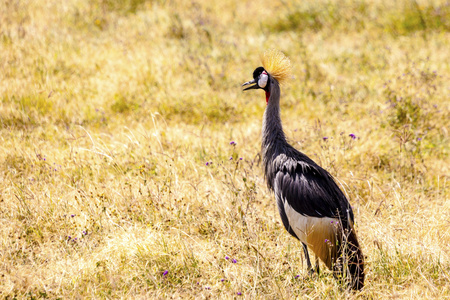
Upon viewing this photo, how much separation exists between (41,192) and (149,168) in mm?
1123

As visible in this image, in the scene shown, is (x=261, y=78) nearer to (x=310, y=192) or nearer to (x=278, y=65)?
(x=278, y=65)

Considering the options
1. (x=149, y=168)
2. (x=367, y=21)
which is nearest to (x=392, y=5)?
(x=367, y=21)

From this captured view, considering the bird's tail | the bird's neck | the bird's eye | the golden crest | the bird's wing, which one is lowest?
the bird's tail

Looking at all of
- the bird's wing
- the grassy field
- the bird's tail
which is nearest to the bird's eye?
the grassy field

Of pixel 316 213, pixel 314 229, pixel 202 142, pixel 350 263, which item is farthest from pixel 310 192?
pixel 202 142

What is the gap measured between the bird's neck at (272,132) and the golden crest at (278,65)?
184 mm

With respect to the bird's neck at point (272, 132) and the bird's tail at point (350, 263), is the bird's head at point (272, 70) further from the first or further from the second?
the bird's tail at point (350, 263)

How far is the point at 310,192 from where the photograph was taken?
3.44 metres

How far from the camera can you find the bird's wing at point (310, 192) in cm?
340

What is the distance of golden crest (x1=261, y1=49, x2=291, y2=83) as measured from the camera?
157 inches

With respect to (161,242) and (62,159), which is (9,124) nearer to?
(62,159)

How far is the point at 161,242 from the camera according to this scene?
3.76 meters

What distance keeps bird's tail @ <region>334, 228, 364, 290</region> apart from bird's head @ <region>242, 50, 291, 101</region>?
1.47 m

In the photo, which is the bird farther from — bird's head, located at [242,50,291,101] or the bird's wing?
bird's head, located at [242,50,291,101]
